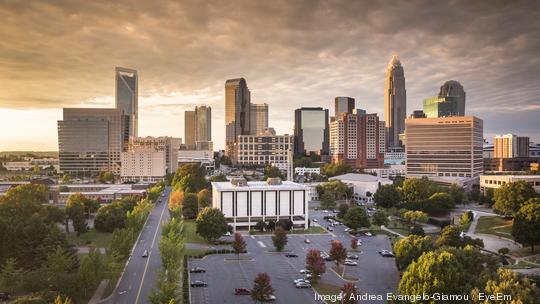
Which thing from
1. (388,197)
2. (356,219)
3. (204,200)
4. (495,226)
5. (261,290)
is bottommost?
(495,226)

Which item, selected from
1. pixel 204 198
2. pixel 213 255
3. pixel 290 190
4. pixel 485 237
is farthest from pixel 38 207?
pixel 485 237

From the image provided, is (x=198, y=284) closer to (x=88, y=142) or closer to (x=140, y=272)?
(x=140, y=272)

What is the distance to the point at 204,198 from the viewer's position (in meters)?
92.8

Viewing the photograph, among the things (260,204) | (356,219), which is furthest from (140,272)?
(356,219)

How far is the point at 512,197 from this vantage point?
7375cm

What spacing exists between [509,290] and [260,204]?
52.1 metres

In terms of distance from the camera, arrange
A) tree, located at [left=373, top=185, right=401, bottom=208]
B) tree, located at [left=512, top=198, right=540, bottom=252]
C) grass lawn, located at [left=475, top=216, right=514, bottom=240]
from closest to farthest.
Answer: tree, located at [left=512, top=198, right=540, bottom=252], grass lawn, located at [left=475, top=216, right=514, bottom=240], tree, located at [left=373, top=185, right=401, bottom=208]

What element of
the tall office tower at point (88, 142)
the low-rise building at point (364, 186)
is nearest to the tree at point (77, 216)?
the low-rise building at point (364, 186)

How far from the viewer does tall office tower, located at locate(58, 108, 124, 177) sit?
18475 centimetres

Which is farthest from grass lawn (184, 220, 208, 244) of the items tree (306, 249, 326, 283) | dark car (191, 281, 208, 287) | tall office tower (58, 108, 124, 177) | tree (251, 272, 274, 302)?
tall office tower (58, 108, 124, 177)

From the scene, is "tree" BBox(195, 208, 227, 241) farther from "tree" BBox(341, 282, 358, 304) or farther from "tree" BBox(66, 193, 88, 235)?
"tree" BBox(341, 282, 358, 304)

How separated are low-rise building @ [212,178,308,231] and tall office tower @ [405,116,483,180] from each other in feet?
257

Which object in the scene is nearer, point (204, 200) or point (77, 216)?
point (77, 216)

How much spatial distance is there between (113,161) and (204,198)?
108950mm
